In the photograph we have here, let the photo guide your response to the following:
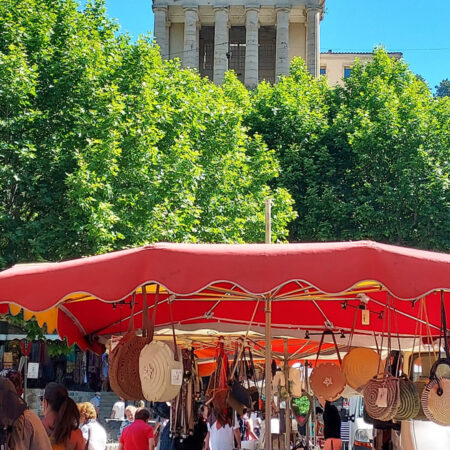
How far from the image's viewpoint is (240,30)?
239 feet

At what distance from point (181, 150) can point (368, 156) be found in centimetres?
999

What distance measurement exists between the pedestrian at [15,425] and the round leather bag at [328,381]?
→ 4.46 meters

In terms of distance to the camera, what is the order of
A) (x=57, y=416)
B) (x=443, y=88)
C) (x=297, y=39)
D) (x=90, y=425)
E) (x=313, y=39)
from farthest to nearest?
(x=443, y=88)
(x=297, y=39)
(x=313, y=39)
(x=90, y=425)
(x=57, y=416)

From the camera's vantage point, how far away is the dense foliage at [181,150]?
2088 centimetres

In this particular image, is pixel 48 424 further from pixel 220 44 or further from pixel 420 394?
pixel 220 44

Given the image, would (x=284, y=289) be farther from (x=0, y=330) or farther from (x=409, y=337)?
(x=0, y=330)

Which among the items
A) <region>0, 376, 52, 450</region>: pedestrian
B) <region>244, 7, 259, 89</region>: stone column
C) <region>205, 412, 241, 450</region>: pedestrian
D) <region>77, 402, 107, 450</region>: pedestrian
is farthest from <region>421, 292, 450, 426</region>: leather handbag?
<region>244, 7, 259, 89</region>: stone column

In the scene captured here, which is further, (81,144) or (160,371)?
(81,144)

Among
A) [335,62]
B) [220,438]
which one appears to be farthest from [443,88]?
[220,438]

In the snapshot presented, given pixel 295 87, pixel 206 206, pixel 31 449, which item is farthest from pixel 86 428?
pixel 295 87

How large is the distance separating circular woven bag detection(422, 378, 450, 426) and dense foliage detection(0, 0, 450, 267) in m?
14.6

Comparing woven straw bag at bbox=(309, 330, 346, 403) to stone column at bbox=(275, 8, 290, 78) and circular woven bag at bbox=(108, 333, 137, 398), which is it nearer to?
circular woven bag at bbox=(108, 333, 137, 398)

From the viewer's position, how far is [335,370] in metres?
8.90

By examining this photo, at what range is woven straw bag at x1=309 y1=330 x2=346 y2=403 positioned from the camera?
8.85 meters
